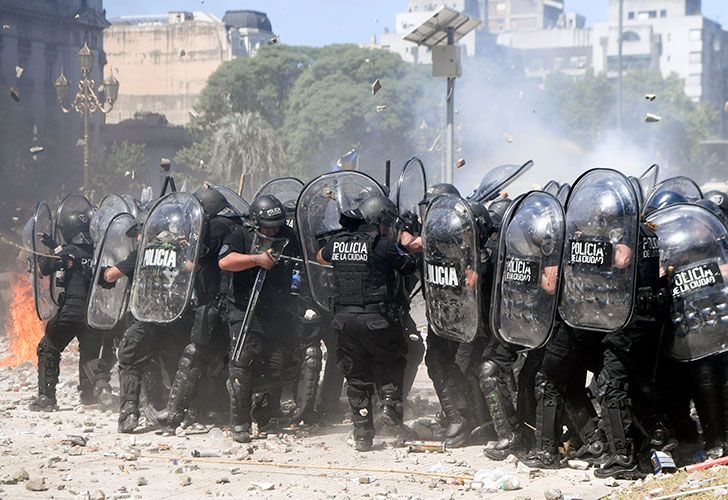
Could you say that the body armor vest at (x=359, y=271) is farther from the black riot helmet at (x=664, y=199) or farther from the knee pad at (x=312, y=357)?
the black riot helmet at (x=664, y=199)

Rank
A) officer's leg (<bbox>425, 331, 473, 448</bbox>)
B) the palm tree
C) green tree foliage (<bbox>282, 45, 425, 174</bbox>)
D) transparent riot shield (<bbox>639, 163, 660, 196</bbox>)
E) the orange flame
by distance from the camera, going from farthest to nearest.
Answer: green tree foliage (<bbox>282, 45, 425, 174</bbox>), the palm tree, the orange flame, transparent riot shield (<bbox>639, 163, 660, 196</bbox>), officer's leg (<bbox>425, 331, 473, 448</bbox>)

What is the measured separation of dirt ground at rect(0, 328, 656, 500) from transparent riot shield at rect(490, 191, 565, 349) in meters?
0.97

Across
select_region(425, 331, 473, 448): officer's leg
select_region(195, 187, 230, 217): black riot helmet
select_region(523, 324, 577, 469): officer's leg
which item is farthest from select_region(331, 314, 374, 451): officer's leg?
select_region(195, 187, 230, 217): black riot helmet

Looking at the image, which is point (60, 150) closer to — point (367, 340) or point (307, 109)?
point (307, 109)

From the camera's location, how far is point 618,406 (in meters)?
8.34

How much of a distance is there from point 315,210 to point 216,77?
55186 mm

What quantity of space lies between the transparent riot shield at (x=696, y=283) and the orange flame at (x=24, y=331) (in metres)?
9.09

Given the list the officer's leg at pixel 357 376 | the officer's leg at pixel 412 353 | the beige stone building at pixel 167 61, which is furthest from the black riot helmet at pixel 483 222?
the beige stone building at pixel 167 61

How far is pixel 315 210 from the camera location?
10797mm

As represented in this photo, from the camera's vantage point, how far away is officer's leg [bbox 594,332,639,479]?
8.29m

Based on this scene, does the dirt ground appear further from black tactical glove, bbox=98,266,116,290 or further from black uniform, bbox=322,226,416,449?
black tactical glove, bbox=98,266,116,290

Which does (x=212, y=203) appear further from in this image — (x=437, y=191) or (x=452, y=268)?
(x=452, y=268)

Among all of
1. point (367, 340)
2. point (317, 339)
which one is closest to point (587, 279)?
point (367, 340)

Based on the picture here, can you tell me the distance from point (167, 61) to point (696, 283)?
7145 cm
